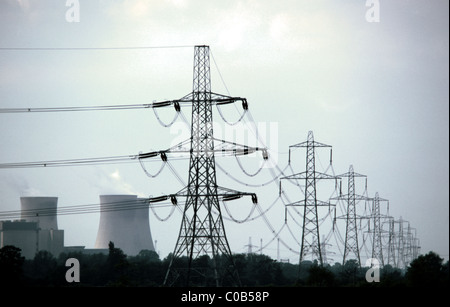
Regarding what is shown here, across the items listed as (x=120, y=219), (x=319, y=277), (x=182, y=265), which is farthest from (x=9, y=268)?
(x=120, y=219)

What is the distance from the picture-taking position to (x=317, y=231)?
67.1m

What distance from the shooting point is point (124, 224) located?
551 ft

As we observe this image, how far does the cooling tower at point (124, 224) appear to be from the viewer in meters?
164

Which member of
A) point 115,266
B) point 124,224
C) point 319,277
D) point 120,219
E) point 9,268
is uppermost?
point 120,219

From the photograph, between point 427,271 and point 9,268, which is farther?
point 427,271

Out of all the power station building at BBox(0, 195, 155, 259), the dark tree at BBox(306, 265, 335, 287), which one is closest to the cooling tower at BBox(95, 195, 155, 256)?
the power station building at BBox(0, 195, 155, 259)

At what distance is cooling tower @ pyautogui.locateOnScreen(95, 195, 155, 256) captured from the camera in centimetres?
16375

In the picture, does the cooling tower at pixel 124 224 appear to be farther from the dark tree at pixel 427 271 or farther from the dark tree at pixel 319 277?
the dark tree at pixel 319 277

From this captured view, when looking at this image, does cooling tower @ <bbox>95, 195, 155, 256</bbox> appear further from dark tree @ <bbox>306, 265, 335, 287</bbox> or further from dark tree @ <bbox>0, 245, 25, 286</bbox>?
dark tree @ <bbox>306, 265, 335, 287</bbox>

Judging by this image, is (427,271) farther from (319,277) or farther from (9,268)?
(9,268)

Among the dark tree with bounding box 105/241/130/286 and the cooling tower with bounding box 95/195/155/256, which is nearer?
the dark tree with bounding box 105/241/130/286

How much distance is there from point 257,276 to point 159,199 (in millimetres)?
63619
